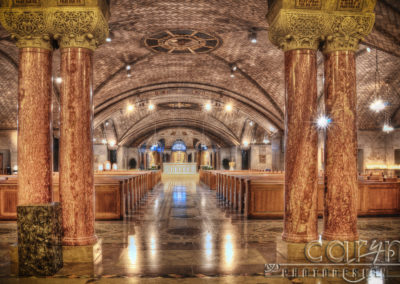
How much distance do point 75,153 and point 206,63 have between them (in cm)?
1022

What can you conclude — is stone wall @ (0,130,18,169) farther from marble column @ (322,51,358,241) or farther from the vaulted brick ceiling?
marble column @ (322,51,358,241)

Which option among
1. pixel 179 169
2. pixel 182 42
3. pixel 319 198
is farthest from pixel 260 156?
pixel 319 198

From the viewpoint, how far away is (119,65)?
13344 millimetres

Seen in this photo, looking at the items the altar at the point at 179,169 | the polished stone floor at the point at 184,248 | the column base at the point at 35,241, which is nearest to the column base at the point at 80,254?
the polished stone floor at the point at 184,248

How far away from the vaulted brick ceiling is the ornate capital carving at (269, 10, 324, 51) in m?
3.61

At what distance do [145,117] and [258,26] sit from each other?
61.0 feet

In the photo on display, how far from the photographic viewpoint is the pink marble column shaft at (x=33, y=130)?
4309 millimetres

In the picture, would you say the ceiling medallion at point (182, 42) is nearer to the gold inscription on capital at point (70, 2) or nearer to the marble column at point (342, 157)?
the gold inscription on capital at point (70, 2)

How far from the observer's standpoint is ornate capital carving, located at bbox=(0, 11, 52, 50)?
170 inches

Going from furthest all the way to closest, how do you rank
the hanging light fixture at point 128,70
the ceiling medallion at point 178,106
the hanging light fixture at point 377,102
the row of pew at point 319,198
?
the ceiling medallion at point 178,106
the hanging light fixture at point 128,70
the hanging light fixture at point 377,102
the row of pew at point 319,198

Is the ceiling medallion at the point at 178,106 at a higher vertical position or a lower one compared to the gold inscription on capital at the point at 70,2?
higher

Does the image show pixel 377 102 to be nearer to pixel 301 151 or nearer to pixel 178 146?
pixel 301 151

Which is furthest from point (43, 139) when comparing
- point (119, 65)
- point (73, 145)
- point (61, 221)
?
point (119, 65)

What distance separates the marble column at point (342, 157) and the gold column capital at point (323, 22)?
279mm
